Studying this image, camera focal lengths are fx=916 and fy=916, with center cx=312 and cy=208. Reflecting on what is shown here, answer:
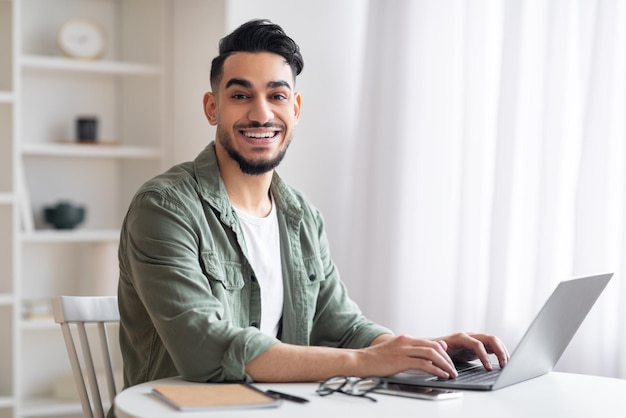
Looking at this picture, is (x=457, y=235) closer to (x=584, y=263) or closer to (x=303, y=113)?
(x=584, y=263)

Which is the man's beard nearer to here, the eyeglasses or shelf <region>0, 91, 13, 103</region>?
the eyeglasses

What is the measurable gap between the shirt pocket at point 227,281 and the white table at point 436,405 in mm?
278

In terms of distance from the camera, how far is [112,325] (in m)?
4.06

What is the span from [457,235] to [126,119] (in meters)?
1.71

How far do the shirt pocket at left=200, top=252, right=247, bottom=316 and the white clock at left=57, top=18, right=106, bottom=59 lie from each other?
216cm

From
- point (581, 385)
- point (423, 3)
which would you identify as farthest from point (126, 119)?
point (581, 385)

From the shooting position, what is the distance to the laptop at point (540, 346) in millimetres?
1628

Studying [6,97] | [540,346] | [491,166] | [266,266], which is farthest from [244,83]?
[6,97]

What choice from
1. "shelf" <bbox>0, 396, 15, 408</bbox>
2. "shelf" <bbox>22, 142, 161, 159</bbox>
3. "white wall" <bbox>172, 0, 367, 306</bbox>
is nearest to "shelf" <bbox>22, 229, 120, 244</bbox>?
"shelf" <bbox>22, 142, 161, 159</bbox>

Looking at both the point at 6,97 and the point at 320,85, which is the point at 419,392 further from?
the point at 6,97

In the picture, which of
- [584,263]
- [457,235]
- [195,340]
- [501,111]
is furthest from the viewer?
[457,235]

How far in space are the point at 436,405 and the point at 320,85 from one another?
2.31 metres

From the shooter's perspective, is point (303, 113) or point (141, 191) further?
point (303, 113)

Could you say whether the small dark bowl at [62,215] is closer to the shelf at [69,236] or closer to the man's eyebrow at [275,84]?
the shelf at [69,236]
